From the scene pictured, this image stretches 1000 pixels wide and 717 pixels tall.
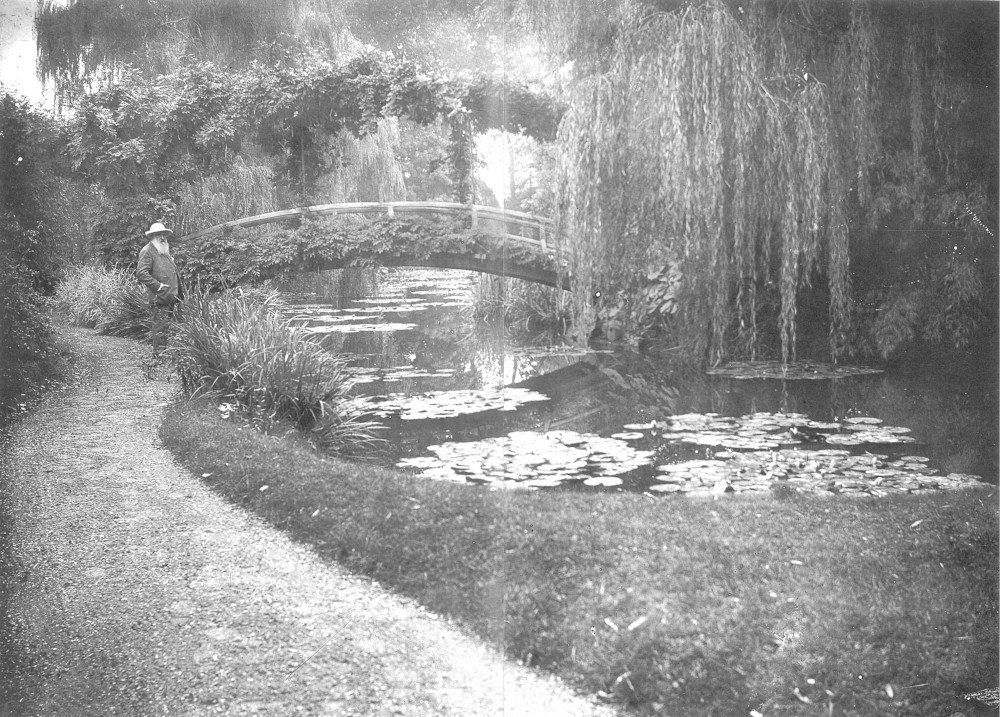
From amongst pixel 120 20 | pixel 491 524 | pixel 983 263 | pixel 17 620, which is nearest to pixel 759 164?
pixel 983 263

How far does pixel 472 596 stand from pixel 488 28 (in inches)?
70.7

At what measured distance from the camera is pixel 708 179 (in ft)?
8.13

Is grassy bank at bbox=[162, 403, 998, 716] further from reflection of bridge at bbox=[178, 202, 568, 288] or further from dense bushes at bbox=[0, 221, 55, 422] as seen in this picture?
reflection of bridge at bbox=[178, 202, 568, 288]

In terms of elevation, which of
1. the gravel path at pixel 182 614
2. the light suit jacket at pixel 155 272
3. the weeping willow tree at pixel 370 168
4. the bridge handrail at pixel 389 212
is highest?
the weeping willow tree at pixel 370 168

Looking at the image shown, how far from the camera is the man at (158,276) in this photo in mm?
2312

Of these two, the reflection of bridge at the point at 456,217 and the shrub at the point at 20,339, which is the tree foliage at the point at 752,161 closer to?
the reflection of bridge at the point at 456,217

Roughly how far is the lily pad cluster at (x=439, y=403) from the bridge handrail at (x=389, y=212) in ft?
1.69

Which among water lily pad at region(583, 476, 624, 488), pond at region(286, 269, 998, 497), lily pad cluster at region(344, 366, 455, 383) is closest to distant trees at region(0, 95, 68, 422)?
pond at region(286, 269, 998, 497)

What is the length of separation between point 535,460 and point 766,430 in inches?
31.0

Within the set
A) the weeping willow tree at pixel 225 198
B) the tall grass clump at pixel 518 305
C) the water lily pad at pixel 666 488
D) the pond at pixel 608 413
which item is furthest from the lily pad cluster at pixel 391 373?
the water lily pad at pixel 666 488

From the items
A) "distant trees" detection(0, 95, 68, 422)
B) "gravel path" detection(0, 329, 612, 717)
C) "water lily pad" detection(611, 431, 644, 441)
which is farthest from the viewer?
"water lily pad" detection(611, 431, 644, 441)

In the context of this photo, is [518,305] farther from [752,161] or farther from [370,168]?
[752,161]

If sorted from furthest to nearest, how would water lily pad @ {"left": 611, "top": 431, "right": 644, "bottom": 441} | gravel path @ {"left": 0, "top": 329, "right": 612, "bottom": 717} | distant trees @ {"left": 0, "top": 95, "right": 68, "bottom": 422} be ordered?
1. water lily pad @ {"left": 611, "top": 431, "right": 644, "bottom": 441}
2. distant trees @ {"left": 0, "top": 95, "right": 68, "bottom": 422}
3. gravel path @ {"left": 0, "top": 329, "right": 612, "bottom": 717}

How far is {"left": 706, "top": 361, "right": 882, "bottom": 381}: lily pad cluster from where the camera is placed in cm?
249
